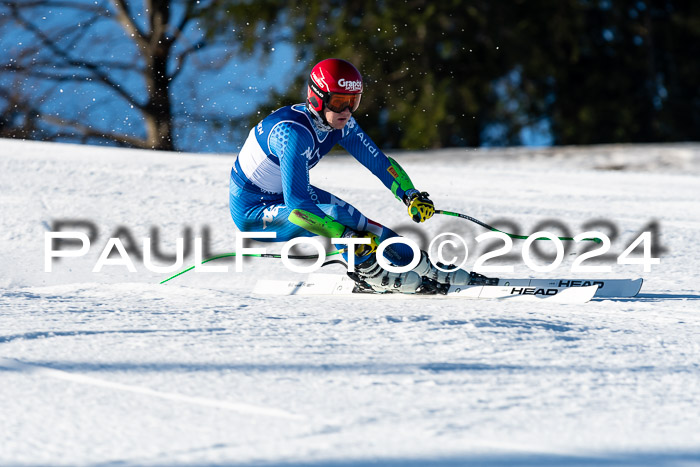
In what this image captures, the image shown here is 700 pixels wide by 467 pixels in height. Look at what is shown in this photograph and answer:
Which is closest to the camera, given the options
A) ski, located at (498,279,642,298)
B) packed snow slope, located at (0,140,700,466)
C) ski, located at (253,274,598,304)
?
packed snow slope, located at (0,140,700,466)

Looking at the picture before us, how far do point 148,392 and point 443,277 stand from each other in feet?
7.10

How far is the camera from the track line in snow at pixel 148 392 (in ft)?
7.94

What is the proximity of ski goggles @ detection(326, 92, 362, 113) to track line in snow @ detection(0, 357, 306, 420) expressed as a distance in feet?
6.24

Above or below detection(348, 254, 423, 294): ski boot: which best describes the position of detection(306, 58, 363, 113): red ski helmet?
above

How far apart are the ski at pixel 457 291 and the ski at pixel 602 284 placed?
4 centimetres

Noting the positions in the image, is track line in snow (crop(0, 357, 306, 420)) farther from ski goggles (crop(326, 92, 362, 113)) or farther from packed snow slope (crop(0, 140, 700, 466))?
ski goggles (crop(326, 92, 362, 113))

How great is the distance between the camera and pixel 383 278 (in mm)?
4328

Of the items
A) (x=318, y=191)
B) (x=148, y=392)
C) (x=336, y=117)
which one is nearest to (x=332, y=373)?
(x=148, y=392)

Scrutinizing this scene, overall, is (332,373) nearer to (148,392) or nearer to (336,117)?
(148,392)

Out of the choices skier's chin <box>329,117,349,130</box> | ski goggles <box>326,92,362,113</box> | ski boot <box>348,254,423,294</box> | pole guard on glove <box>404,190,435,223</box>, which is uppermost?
ski goggles <box>326,92,362,113</box>

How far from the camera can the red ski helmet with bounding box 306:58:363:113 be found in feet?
13.5

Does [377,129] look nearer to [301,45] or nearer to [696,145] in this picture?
[301,45]

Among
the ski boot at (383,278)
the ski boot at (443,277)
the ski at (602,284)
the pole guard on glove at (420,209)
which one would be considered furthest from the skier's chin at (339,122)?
the ski at (602,284)

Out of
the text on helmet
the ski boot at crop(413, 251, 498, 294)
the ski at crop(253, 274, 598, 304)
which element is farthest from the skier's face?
the ski at crop(253, 274, 598, 304)
